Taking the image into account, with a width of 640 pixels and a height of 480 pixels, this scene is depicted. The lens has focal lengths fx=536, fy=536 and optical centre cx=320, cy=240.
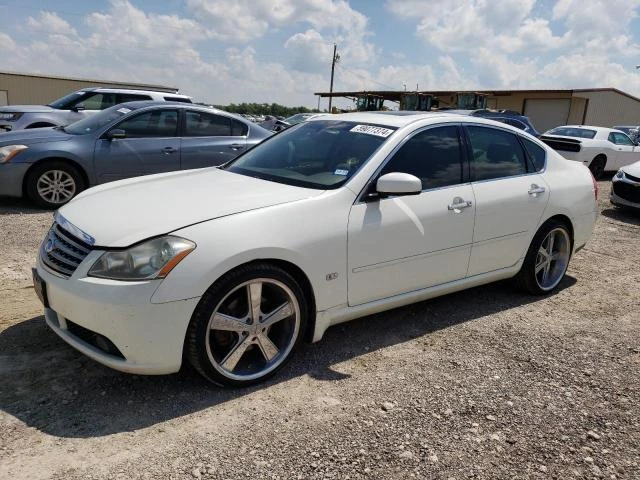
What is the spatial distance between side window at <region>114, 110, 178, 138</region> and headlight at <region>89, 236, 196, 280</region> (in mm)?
5201

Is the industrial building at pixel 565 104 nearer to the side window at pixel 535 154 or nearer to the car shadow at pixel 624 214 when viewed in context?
the car shadow at pixel 624 214

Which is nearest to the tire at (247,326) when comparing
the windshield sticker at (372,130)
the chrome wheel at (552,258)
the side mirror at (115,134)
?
the windshield sticker at (372,130)

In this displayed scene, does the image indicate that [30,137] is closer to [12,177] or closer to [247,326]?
[12,177]

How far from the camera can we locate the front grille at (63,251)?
2.84m

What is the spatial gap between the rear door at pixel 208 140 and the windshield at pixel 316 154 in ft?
11.8

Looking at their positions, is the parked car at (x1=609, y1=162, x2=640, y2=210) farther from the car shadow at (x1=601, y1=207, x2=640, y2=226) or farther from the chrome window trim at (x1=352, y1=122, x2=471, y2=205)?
the chrome window trim at (x1=352, y1=122, x2=471, y2=205)

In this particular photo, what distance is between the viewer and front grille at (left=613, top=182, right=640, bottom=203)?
891 centimetres

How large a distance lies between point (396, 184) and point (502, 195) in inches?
49.4

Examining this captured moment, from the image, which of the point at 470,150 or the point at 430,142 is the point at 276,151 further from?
the point at 470,150

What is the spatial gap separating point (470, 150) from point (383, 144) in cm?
85

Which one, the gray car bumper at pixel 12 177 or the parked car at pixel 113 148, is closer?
the gray car bumper at pixel 12 177

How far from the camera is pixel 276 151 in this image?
4.09m

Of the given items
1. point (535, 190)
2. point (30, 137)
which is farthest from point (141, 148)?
point (535, 190)

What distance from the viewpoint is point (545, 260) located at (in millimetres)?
4734
